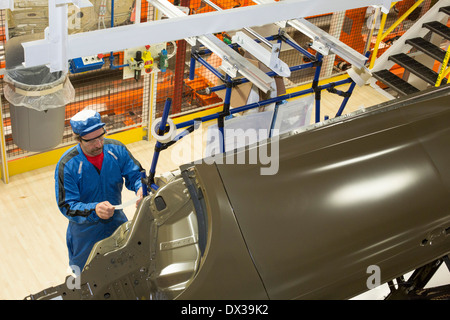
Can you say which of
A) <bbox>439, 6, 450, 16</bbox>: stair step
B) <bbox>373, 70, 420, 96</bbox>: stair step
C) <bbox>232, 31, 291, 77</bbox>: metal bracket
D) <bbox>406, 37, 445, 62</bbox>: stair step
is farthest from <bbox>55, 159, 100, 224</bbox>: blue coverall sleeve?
<bbox>439, 6, 450, 16</bbox>: stair step

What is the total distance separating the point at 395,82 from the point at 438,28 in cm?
80

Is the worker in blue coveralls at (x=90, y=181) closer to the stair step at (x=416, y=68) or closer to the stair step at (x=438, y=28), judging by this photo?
the stair step at (x=416, y=68)

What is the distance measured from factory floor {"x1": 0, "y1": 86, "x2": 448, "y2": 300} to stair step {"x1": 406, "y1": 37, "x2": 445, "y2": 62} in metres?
2.62

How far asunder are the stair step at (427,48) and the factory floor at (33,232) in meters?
2.62

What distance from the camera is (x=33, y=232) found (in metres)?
5.61

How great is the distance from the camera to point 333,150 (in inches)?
110

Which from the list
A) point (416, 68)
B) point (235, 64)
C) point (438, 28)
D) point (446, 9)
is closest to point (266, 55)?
point (235, 64)

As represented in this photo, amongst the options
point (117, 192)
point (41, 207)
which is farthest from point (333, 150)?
point (41, 207)

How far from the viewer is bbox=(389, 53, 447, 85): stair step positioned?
21.1 ft

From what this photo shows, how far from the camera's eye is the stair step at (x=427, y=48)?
6552 millimetres

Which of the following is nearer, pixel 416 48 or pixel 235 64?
pixel 235 64

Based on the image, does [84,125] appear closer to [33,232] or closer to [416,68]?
[33,232]
